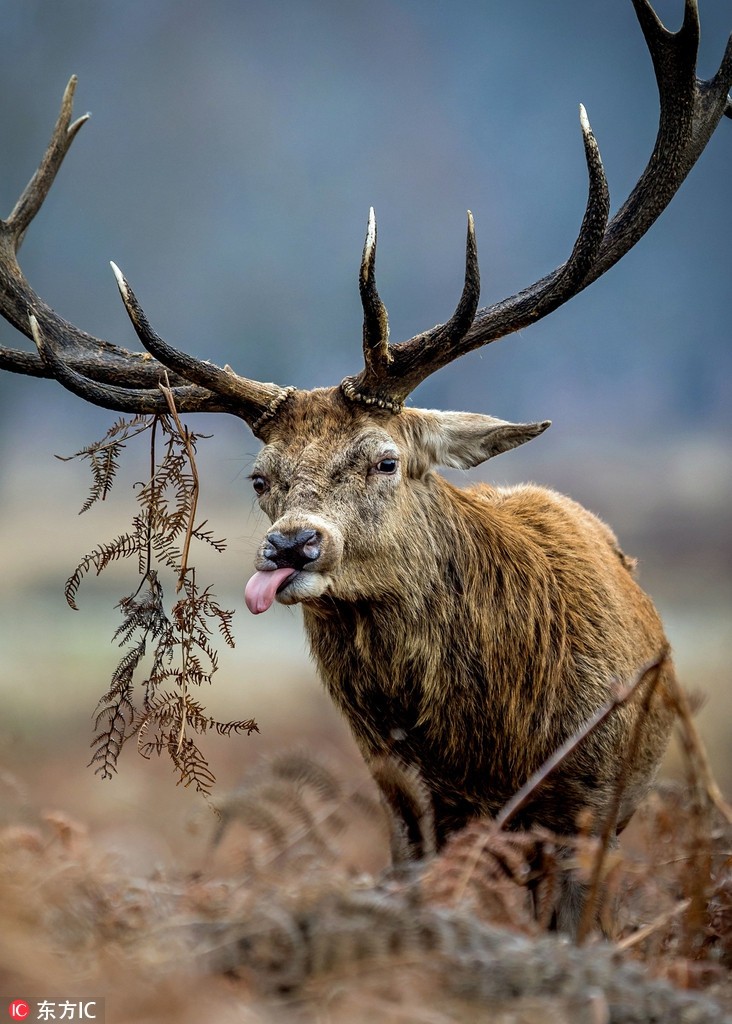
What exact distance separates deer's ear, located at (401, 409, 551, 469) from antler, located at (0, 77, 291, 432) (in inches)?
26.3

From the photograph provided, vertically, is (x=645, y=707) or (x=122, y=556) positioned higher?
(x=122, y=556)

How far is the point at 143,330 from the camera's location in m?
4.28

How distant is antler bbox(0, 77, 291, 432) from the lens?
14.5 feet

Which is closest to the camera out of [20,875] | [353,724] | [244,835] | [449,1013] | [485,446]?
[449,1013]

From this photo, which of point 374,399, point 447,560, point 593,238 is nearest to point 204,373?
point 374,399

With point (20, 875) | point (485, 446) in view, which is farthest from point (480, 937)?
point (485, 446)

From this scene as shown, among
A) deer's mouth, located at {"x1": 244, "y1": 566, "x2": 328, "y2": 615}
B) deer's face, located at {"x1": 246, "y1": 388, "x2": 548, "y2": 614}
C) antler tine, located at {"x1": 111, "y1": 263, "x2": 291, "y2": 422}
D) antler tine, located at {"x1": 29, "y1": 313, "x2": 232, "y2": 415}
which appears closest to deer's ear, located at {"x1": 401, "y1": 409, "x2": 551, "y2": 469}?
deer's face, located at {"x1": 246, "y1": 388, "x2": 548, "y2": 614}

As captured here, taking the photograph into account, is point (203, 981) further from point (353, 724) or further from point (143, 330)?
point (143, 330)

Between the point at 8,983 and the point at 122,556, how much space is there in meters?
2.55

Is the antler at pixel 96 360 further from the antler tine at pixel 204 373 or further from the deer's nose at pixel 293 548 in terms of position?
the deer's nose at pixel 293 548

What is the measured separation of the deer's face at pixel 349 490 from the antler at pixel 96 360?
289 mm

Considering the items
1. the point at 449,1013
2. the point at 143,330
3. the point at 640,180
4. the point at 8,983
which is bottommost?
the point at 449,1013

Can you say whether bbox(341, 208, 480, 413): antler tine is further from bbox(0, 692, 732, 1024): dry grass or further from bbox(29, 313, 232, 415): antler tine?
bbox(0, 692, 732, 1024): dry grass

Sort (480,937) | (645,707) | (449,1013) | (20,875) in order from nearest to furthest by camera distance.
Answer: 1. (449,1013)
2. (480,937)
3. (20,875)
4. (645,707)
